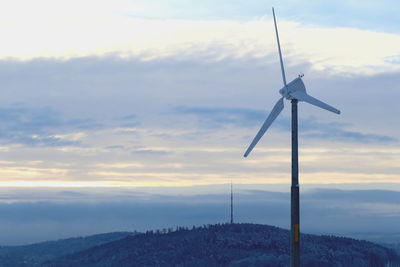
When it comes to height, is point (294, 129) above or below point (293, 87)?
below

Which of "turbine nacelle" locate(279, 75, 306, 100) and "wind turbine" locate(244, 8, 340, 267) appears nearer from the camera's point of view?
"wind turbine" locate(244, 8, 340, 267)

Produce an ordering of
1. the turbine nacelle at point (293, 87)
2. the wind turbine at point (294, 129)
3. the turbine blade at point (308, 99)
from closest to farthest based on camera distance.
→ the wind turbine at point (294, 129) → the turbine blade at point (308, 99) → the turbine nacelle at point (293, 87)

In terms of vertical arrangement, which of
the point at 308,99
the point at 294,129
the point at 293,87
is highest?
the point at 293,87

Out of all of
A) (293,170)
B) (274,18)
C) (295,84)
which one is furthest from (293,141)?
(274,18)

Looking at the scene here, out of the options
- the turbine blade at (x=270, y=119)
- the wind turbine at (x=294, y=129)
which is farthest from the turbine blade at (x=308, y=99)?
the turbine blade at (x=270, y=119)

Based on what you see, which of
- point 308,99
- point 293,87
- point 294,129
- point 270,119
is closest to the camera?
point 294,129

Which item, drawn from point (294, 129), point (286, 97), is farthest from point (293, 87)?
point (294, 129)

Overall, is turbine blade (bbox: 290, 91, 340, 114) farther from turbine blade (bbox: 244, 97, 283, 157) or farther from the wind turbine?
turbine blade (bbox: 244, 97, 283, 157)

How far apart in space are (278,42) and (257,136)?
43.7ft

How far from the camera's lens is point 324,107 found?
107 metres

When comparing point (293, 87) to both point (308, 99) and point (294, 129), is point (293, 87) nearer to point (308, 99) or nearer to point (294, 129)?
point (308, 99)

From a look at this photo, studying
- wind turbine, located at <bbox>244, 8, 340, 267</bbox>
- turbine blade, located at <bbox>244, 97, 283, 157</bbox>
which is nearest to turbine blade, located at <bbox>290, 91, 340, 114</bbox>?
wind turbine, located at <bbox>244, 8, 340, 267</bbox>

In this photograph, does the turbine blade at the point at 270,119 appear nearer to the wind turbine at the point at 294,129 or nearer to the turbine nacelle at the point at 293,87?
the wind turbine at the point at 294,129

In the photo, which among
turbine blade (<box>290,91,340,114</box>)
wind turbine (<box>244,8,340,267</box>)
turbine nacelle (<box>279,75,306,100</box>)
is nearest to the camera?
wind turbine (<box>244,8,340,267</box>)
